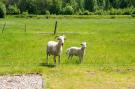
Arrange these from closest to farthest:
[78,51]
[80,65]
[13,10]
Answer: [80,65]
[78,51]
[13,10]

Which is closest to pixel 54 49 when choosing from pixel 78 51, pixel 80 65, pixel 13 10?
pixel 80 65

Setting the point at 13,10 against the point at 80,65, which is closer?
the point at 80,65

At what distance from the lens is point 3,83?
20844mm

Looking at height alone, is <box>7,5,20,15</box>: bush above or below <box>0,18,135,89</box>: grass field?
below

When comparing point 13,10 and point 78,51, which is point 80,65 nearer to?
point 78,51

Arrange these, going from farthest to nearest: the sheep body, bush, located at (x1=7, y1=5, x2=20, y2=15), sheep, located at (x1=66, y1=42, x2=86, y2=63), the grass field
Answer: bush, located at (x1=7, y1=5, x2=20, y2=15), sheep, located at (x1=66, y1=42, x2=86, y2=63), the sheep body, the grass field

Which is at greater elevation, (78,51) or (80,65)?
(78,51)

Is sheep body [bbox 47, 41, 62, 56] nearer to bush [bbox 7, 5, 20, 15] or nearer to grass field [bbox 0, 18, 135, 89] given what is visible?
grass field [bbox 0, 18, 135, 89]

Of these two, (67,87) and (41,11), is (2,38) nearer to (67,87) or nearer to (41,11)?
(67,87)

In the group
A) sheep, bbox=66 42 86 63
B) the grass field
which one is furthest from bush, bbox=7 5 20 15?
sheep, bbox=66 42 86 63

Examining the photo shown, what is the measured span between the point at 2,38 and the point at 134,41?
1458cm

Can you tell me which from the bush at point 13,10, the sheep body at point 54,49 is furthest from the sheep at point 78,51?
the bush at point 13,10

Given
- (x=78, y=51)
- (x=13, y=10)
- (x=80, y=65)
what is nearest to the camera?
(x=80, y=65)

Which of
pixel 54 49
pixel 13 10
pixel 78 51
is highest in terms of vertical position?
pixel 54 49
